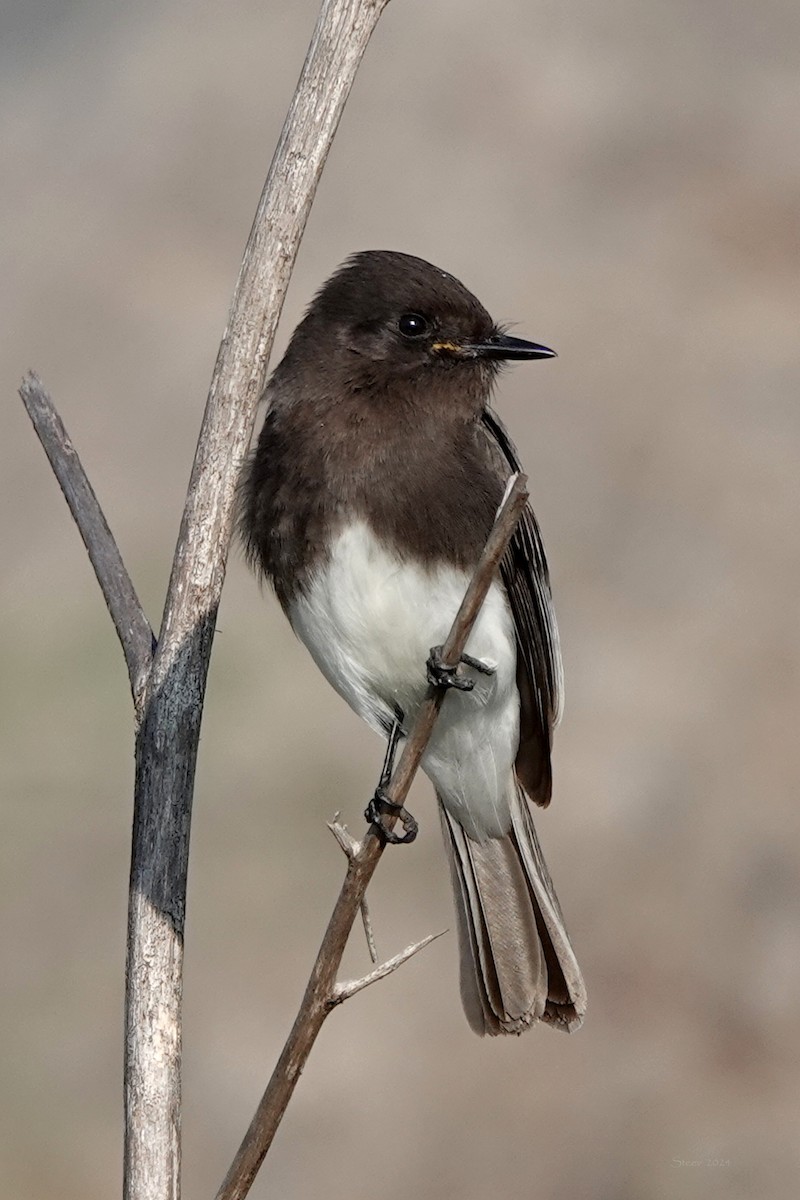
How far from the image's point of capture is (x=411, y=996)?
7969 mm

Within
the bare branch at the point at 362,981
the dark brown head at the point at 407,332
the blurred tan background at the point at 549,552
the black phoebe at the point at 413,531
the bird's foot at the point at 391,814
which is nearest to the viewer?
the bare branch at the point at 362,981

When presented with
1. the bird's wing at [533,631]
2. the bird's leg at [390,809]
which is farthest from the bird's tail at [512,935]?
the bird's leg at [390,809]

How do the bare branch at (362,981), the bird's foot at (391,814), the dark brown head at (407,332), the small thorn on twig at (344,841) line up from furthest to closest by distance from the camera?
the dark brown head at (407,332) → the bird's foot at (391,814) → the small thorn on twig at (344,841) → the bare branch at (362,981)

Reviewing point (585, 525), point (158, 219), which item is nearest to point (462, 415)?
point (585, 525)

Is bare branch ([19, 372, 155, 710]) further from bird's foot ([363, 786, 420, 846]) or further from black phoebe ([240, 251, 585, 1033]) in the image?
black phoebe ([240, 251, 585, 1033])

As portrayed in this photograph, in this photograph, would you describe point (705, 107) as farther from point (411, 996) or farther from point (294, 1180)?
point (294, 1180)

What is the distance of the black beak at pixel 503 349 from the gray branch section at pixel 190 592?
43.2 inches

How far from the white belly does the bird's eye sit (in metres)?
0.59

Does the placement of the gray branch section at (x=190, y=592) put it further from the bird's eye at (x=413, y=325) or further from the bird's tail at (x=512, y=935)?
the bird's tail at (x=512, y=935)

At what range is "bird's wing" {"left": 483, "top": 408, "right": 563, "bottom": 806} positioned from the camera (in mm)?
4727

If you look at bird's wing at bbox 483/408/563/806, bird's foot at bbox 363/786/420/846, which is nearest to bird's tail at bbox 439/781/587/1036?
bird's wing at bbox 483/408/563/806

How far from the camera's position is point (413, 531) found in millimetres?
4367

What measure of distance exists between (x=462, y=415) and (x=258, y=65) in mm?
10244

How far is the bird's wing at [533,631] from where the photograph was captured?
4.73 metres
